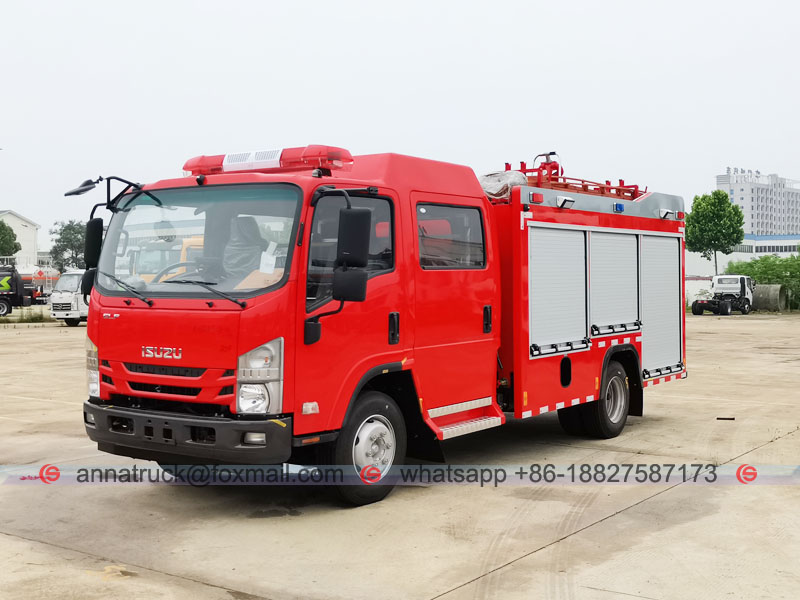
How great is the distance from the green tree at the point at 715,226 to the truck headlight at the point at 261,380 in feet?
252

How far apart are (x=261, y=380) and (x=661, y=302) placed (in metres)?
6.24

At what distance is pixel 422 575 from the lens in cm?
508

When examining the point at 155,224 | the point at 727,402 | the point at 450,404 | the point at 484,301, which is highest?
the point at 155,224

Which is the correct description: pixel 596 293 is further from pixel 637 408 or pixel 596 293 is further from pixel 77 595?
pixel 77 595

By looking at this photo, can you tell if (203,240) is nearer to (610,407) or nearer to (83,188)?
(83,188)

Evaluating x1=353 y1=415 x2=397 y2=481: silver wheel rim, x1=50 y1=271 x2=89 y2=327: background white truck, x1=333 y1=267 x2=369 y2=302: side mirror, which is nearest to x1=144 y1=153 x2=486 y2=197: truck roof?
x1=333 y1=267 x2=369 y2=302: side mirror

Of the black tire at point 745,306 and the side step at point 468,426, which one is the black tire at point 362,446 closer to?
the side step at point 468,426

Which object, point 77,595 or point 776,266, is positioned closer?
point 77,595

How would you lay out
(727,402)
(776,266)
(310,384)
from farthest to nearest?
(776,266)
(727,402)
(310,384)

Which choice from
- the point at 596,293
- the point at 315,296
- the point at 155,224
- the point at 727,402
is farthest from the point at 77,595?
the point at 727,402

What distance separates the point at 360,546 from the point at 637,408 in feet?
17.7

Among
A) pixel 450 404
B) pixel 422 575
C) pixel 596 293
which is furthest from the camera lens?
pixel 596 293

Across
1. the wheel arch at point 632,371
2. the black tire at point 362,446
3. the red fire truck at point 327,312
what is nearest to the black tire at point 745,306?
the wheel arch at point 632,371

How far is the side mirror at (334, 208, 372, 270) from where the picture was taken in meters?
5.75
